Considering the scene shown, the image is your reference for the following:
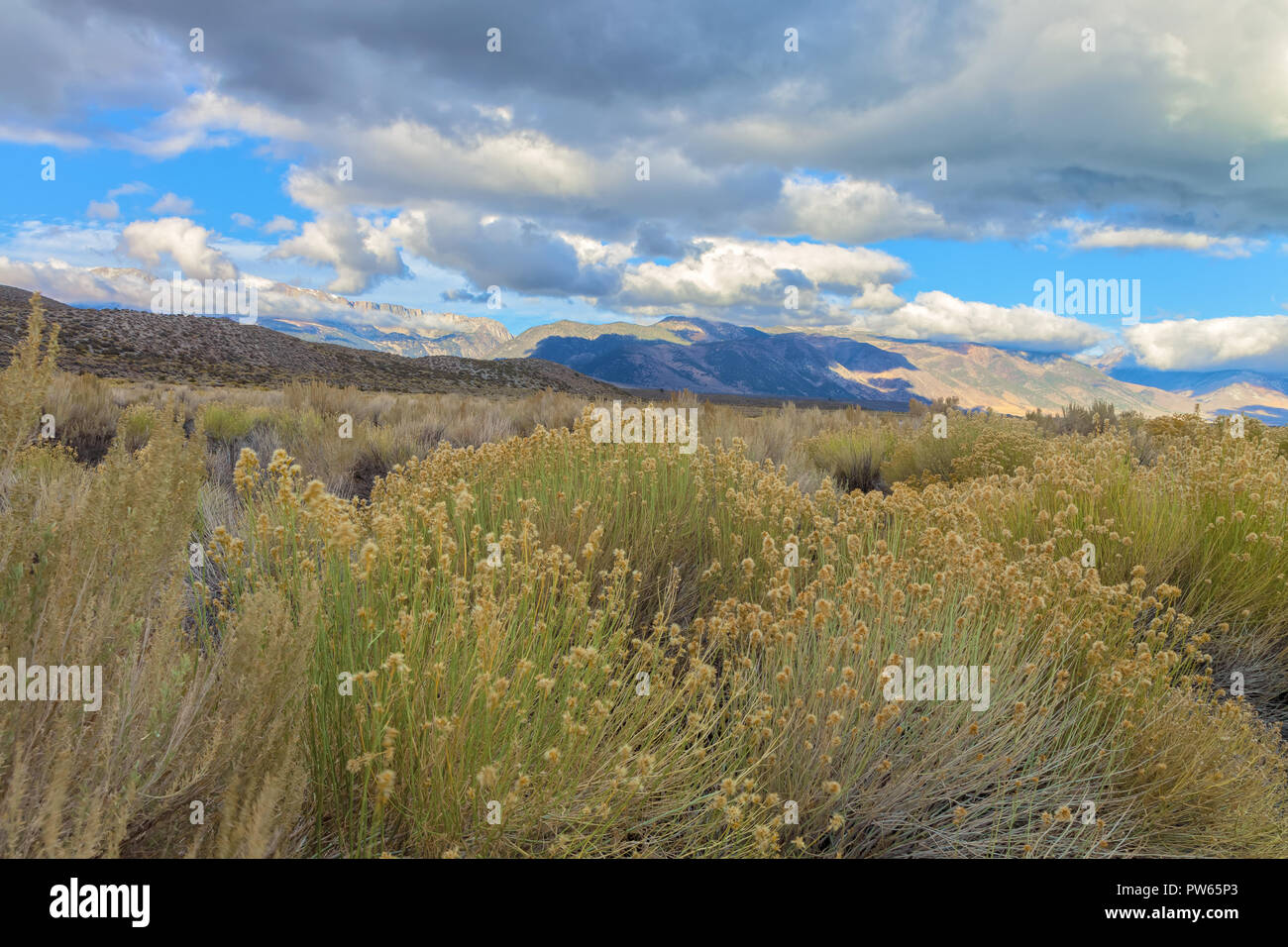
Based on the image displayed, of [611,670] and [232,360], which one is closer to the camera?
[611,670]

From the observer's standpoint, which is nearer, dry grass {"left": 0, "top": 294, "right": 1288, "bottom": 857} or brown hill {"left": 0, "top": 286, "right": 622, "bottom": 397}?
dry grass {"left": 0, "top": 294, "right": 1288, "bottom": 857}

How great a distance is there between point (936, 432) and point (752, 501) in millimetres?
5826

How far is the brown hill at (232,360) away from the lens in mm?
33250

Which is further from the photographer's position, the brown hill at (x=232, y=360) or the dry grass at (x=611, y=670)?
the brown hill at (x=232, y=360)

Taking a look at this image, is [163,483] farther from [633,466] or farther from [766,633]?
[633,466]

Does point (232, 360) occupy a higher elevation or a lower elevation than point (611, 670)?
higher

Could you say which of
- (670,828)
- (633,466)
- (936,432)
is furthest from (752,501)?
(936,432)

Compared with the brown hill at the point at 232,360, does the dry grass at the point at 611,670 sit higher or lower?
lower

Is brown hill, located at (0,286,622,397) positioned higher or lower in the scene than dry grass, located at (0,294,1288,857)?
higher

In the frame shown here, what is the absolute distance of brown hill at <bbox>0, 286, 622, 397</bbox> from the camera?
33.2 meters

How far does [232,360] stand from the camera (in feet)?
149
